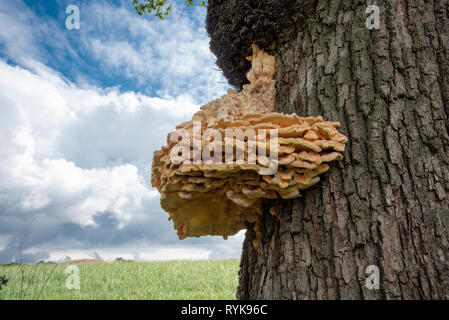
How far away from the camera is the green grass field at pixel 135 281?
546 centimetres

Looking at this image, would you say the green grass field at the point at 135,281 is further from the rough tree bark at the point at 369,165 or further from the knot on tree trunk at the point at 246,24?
the knot on tree trunk at the point at 246,24

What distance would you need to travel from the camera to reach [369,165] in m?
1.73

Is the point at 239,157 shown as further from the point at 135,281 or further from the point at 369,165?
the point at 135,281

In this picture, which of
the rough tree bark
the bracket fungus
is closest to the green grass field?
the rough tree bark

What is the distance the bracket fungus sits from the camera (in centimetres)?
146

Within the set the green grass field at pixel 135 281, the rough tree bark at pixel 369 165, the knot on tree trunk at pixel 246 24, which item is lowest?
the green grass field at pixel 135 281

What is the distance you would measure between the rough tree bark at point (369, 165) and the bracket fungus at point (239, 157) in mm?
219

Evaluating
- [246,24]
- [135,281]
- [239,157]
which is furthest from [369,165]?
[135,281]

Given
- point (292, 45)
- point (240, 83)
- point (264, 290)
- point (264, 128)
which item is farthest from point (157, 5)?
point (264, 290)

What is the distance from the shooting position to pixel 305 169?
5.33ft

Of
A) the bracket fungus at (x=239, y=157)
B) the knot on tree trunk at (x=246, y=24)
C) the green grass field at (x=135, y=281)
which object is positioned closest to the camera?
the bracket fungus at (x=239, y=157)

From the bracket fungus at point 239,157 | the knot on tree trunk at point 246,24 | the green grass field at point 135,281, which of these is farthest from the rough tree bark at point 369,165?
the green grass field at point 135,281
